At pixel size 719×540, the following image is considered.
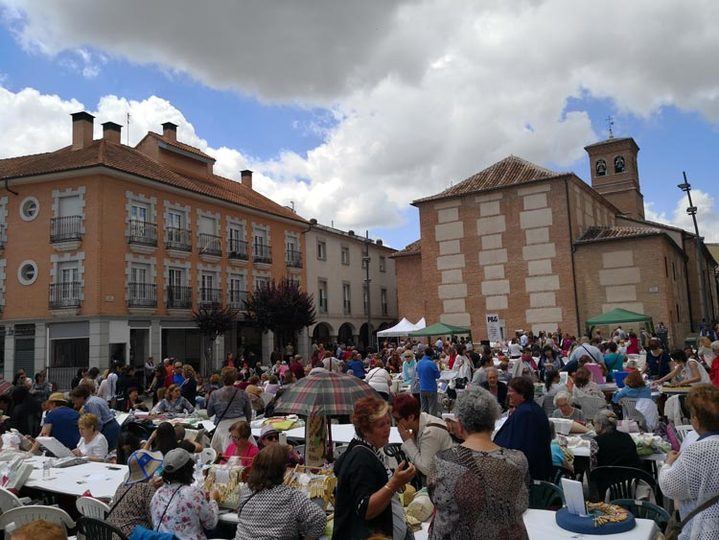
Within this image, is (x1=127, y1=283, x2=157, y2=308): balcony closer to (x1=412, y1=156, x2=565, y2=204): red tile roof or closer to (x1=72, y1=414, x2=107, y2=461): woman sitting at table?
(x1=412, y1=156, x2=565, y2=204): red tile roof

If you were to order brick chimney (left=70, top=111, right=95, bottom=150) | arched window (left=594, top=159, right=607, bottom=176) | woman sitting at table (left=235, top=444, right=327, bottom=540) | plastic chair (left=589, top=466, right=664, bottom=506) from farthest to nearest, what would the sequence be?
arched window (left=594, top=159, right=607, bottom=176), brick chimney (left=70, top=111, right=95, bottom=150), plastic chair (left=589, top=466, right=664, bottom=506), woman sitting at table (left=235, top=444, right=327, bottom=540)

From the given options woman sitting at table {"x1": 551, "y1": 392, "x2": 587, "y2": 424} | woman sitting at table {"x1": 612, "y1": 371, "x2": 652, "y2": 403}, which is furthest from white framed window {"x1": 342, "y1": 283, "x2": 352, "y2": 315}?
woman sitting at table {"x1": 551, "y1": 392, "x2": 587, "y2": 424}

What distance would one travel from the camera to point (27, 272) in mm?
25984

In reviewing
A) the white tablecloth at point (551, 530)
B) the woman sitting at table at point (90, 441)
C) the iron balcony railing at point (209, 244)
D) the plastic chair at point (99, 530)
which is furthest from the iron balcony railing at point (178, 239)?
the white tablecloth at point (551, 530)

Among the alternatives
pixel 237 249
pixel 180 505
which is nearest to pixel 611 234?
pixel 237 249

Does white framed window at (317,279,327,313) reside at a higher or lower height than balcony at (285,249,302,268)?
lower

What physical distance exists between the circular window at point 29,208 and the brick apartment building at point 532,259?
19414 mm

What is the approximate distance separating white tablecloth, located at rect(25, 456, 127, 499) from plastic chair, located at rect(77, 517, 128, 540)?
1.46 metres

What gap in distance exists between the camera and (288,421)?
9.70 meters

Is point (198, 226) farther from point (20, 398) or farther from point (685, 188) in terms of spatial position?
point (685, 188)

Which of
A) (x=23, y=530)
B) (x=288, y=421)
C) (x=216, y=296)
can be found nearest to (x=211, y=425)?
(x=288, y=421)

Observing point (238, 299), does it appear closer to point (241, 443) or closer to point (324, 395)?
point (241, 443)

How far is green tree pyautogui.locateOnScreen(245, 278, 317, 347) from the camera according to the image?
30.7m

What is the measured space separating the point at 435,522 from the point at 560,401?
18.9ft
